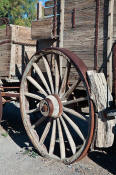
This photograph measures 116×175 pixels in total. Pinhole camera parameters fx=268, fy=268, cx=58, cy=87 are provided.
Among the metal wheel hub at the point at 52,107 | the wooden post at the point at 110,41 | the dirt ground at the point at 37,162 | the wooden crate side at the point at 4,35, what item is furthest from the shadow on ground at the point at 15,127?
the wooden post at the point at 110,41

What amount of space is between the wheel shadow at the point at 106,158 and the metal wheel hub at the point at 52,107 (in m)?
0.98

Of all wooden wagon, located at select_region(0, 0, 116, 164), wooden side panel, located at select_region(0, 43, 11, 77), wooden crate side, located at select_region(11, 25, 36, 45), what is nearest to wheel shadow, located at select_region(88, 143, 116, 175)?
wooden wagon, located at select_region(0, 0, 116, 164)

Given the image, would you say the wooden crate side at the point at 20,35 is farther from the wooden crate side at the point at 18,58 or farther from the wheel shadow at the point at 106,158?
the wheel shadow at the point at 106,158

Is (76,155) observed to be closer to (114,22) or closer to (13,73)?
(114,22)

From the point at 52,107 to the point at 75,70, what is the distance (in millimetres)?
646

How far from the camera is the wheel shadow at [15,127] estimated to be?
510 centimetres

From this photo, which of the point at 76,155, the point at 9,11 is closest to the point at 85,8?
the point at 76,155

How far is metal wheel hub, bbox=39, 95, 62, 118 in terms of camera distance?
395 centimetres

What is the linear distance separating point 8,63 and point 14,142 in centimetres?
155

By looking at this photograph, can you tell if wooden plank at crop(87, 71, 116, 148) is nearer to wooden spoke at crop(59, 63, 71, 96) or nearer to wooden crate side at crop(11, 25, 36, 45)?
wooden spoke at crop(59, 63, 71, 96)

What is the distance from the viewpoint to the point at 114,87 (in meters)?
3.34

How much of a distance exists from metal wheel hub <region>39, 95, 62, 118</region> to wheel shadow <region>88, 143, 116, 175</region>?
982 millimetres

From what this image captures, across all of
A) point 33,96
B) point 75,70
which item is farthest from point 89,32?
point 33,96

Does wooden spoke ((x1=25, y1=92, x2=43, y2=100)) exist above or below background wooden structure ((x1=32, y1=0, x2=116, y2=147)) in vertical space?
below
